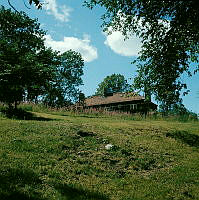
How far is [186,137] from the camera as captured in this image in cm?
1446

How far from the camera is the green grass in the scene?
6.19 meters

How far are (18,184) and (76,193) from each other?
1.55 m

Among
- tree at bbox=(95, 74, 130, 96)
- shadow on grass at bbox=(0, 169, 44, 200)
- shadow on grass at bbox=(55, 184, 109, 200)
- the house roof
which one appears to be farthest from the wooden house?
shadow on grass at bbox=(55, 184, 109, 200)

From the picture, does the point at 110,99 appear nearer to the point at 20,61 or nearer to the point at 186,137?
the point at 186,137

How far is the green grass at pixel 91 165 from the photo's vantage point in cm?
619

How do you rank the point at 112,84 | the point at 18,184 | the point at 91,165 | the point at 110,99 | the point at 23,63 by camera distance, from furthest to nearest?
the point at 112,84, the point at 110,99, the point at 23,63, the point at 91,165, the point at 18,184

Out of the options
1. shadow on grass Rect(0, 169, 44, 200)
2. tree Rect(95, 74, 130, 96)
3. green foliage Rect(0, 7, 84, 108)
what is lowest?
shadow on grass Rect(0, 169, 44, 200)

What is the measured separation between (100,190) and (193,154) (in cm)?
695

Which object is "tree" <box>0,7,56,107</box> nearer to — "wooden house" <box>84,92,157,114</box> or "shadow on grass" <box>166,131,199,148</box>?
"shadow on grass" <box>166,131,199,148</box>

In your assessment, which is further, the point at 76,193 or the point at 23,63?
the point at 23,63

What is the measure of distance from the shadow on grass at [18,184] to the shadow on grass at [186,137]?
9.93 metres

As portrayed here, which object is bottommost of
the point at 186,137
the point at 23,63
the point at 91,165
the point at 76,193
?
the point at 76,193

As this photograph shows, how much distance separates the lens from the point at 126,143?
36.6 ft

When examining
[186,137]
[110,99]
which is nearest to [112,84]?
[110,99]
